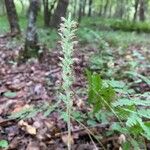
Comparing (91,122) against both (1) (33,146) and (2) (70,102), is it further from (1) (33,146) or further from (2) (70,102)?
(2) (70,102)

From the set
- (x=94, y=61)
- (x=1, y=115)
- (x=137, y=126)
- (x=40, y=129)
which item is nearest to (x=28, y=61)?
(x=94, y=61)

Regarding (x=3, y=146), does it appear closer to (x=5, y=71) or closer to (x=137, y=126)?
(x=137, y=126)

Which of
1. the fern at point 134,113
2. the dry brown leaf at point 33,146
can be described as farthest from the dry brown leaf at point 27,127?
the fern at point 134,113

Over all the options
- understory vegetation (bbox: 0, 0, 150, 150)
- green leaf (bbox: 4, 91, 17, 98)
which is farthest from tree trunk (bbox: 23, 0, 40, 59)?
green leaf (bbox: 4, 91, 17, 98)

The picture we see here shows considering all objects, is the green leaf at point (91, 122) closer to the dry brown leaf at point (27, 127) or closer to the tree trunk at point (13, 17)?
the dry brown leaf at point (27, 127)

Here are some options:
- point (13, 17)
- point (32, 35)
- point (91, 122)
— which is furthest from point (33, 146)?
point (13, 17)

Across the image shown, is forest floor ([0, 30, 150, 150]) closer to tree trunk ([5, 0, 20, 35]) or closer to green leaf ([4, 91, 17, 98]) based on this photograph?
green leaf ([4, 91, 17, 98])
